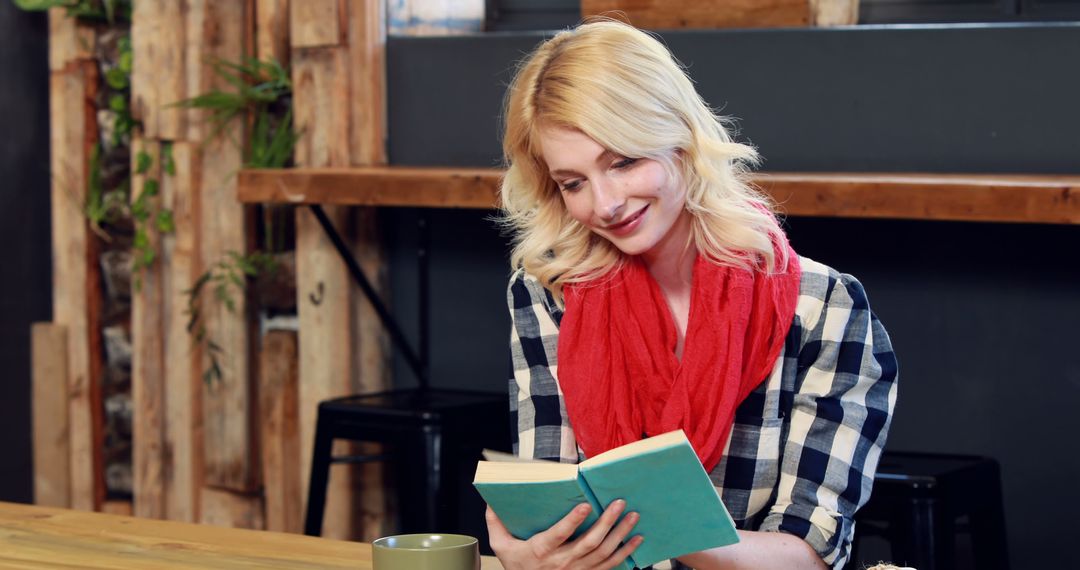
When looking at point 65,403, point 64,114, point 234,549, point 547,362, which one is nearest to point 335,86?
point 64,114

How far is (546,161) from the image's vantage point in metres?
1.85

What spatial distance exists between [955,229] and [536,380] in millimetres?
1399

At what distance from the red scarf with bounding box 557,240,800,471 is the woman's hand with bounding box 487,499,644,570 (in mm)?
343

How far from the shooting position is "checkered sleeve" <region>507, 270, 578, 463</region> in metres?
1.93

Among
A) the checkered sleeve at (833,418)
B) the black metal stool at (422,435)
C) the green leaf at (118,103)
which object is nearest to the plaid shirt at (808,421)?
the checkered sleeve at (833,418)

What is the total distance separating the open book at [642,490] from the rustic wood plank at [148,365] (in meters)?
2.53

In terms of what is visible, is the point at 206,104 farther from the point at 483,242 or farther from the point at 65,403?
the point at 65,403

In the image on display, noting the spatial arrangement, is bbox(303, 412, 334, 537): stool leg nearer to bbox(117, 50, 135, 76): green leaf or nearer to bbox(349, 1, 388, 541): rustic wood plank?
bbox(349, 1, 388, 541): rustic wood plank

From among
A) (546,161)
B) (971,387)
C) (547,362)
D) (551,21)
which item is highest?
(551,21)

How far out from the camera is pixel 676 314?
199 cm

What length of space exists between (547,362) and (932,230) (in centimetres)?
136

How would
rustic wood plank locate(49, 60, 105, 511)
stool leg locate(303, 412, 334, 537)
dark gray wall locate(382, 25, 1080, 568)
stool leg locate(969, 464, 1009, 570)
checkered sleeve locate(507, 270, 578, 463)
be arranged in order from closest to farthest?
checkered sleeve locate(507, 270, 578, 463), stool leg locate(969, 464, 1009, 570), dark gray wall locate(382, 25, 1080, 568), stool leg locate(303, 412, 334, 537), rustic wood plank locate(49, 60, 105, 511)

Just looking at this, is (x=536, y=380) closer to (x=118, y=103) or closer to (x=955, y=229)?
(x=955, y=229)

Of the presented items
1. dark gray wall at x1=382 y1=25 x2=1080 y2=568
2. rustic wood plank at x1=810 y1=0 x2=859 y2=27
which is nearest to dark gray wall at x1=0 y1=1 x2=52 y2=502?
dark gray wall at x1=382 y1=25 x2=1080 y2=568
